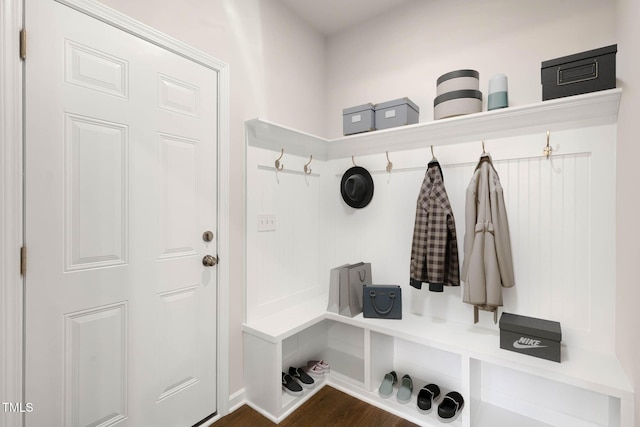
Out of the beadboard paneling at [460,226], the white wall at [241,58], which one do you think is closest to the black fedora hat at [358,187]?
the beadboard paneling at [460,226]

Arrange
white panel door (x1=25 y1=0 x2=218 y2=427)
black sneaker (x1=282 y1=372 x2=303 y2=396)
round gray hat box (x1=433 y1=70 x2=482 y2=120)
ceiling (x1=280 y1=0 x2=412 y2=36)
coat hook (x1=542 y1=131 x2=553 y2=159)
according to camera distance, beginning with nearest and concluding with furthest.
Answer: white panel door (x1=25 y1=0 x2=218 y2=427), coat hook (x1=542 y1=131 x2=553 y2=159), round gray hat box (x1=433 y1=70 x2=482 y2=120), black sneaker (x1=282 y1=372 x2=303 y2=396), ceiling (x1=280 y1=0 x2=412 y2=36)

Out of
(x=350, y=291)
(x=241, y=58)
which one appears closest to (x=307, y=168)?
(x=241, y=58)

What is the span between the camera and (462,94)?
1871 millimetres

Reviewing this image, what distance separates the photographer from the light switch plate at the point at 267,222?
2084 millimetres

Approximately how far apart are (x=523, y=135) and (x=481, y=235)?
64cm

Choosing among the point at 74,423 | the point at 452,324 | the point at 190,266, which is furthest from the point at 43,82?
the point at 452,324

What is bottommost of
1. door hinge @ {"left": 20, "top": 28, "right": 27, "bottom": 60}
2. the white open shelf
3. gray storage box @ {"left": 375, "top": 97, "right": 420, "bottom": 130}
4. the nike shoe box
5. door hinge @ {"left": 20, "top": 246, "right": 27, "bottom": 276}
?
the white open shelf

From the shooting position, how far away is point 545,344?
151 cm

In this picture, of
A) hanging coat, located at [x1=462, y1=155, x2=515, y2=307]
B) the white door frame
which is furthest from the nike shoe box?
the white door frame

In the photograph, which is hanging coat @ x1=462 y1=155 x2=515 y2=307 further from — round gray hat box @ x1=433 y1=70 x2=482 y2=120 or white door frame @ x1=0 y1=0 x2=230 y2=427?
white door frame @ x1=0 y1=0 x2=230 y2=427

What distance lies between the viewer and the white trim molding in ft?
3.65

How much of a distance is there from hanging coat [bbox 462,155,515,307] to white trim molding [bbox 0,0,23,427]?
2.09m

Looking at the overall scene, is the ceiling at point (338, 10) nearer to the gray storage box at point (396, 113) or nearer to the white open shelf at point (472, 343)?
the gray storage box at point (396, 113)

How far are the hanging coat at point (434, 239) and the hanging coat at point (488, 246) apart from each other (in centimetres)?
15
